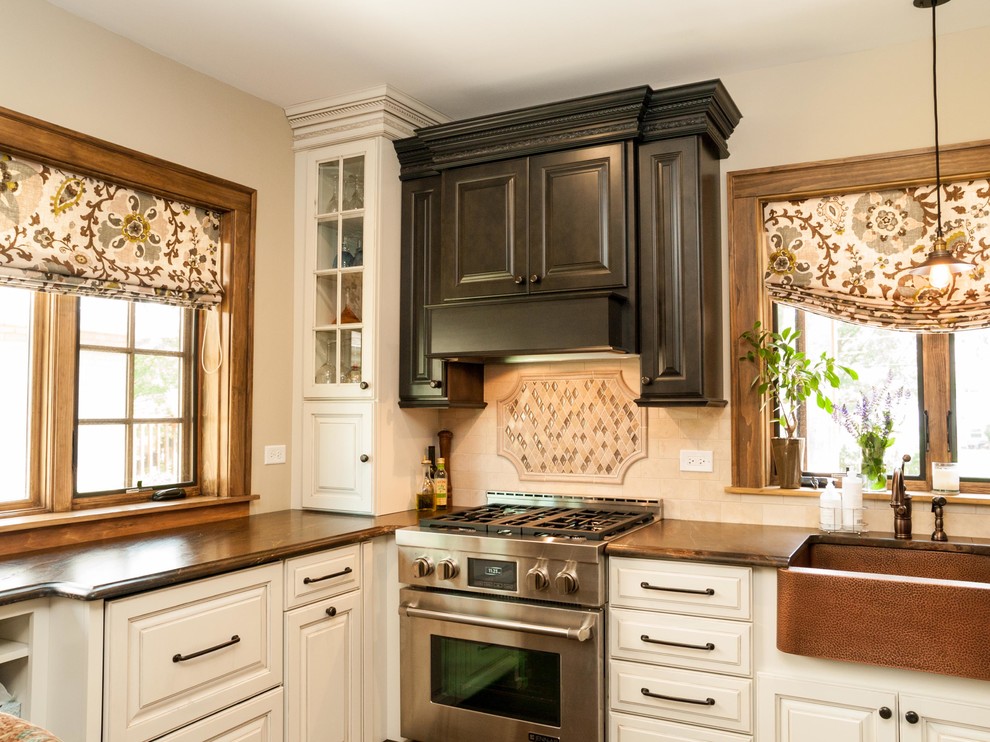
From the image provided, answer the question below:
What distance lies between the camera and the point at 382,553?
3.07m

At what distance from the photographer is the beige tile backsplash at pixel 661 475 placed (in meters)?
2.93

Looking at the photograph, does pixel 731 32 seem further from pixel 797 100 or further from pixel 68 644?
pixel 68 644

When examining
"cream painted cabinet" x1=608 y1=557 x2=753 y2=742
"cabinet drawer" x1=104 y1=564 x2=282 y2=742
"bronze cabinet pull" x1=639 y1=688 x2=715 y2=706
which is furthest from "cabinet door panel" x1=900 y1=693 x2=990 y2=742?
"cabinet drawer" x1=104 y1=564 x2=282 y2=742

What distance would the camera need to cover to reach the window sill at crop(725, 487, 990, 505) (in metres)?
2.76

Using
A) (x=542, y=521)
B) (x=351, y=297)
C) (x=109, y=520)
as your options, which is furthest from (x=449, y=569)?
(x=351, y=297)

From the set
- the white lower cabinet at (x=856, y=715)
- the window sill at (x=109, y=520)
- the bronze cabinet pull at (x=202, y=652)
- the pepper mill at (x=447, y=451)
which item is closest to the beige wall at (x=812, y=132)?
the pepper mill at (x=447, y=451)

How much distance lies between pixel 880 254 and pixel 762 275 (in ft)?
1.40

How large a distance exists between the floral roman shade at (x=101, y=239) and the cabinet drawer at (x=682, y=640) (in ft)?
6.72

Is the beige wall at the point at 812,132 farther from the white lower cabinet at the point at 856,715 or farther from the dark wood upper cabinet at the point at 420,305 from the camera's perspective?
the white lower cabinet at the point at 856,715

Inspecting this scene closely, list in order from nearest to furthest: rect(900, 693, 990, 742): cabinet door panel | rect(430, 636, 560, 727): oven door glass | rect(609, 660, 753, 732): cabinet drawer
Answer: rect(900, 693, 990, 742): cabinet door panel < rect(609, 660, 753, 732): cabinet drawer < rect(430, 636, 560, 727): oven door glass

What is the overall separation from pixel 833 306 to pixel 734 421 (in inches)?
22.6

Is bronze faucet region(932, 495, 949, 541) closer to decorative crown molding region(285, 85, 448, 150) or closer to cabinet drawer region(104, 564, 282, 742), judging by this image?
cabinet drawer region(104, 564, 282, 742)

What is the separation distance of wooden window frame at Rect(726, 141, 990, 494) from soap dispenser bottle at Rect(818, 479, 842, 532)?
273mm

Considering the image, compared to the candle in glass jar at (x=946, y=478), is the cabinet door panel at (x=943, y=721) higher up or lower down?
lower down
